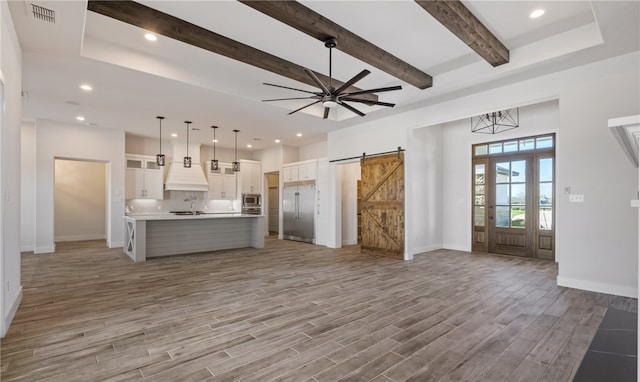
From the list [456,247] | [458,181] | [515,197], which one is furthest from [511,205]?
[456,247]

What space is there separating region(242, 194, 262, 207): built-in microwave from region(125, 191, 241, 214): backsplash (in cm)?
26

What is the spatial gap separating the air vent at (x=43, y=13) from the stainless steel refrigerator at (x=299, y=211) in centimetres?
625

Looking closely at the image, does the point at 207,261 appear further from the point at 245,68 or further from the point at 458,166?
the point at 458,166

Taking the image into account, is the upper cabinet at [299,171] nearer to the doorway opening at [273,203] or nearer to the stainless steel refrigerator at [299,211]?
the stainless steel refrigerator at [299,211]

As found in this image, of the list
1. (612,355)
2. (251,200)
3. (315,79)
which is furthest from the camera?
(251,200)

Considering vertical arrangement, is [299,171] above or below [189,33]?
below

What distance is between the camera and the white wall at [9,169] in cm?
271

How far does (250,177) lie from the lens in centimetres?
1041

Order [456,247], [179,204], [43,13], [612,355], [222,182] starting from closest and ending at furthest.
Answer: [612,355] → [43,13] → [456,247] → [179,204] → [222,182]

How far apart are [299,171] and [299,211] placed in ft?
3.90

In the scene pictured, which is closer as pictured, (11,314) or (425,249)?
(11,314)

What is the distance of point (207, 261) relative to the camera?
240 inches

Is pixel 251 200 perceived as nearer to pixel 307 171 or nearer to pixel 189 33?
pixel 307 171

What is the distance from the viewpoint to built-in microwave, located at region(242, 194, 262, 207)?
10305 millimetres
